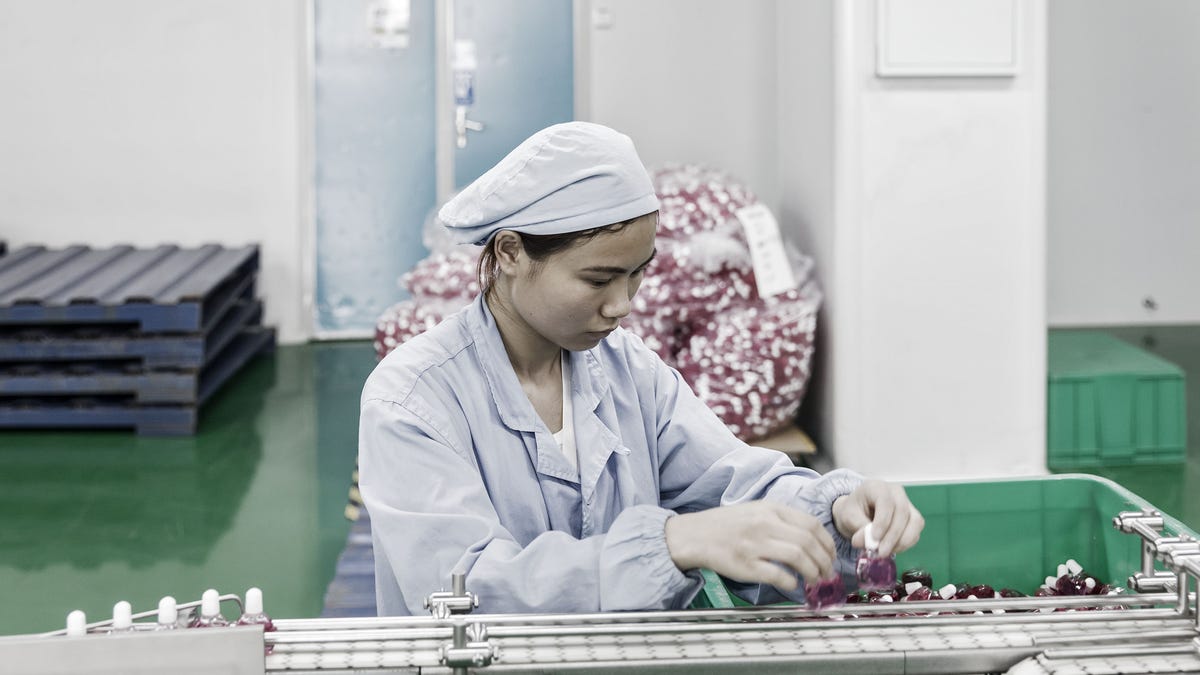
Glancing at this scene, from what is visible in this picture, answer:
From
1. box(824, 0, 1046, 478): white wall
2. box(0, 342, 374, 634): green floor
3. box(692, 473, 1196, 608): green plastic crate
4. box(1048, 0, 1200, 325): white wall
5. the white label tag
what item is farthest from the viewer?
box(1048, 0, 1200, 325): white wall

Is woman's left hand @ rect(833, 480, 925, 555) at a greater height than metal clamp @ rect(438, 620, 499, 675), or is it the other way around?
woman's left hand @ rect(833, 480, 925, 555)

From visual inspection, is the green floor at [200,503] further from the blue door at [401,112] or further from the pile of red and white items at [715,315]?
the blue door at [401,112]

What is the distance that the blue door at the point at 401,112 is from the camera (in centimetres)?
744

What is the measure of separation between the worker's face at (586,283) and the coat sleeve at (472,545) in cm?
22

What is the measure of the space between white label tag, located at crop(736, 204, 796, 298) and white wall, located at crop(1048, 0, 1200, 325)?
281 centimetres

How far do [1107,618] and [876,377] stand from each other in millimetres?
3350

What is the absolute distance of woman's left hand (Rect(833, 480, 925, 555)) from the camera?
177cm

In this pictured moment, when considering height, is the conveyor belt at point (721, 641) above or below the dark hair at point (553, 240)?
below

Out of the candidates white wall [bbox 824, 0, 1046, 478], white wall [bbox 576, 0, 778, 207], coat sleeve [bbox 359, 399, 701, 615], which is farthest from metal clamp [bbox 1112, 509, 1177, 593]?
white wall [bbox 576, 0, 778, 207]

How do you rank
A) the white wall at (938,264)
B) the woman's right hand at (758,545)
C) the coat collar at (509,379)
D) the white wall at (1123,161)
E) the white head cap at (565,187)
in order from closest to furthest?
the woman's right hand at (758,545) → the white head cap at (565,187) → the coat collar at (509,379) → the white wall at (938,264) → the white wall at (1123,161)

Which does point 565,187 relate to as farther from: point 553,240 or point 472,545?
point 472,545

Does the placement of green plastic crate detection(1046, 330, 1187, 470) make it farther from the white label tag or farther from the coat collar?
the coat collar

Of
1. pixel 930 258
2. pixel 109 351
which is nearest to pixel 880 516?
pixel 930 258

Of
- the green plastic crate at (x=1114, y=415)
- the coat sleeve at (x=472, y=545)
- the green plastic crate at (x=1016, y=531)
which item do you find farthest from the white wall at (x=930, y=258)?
the coat sleeve at (x=472, y=545)
